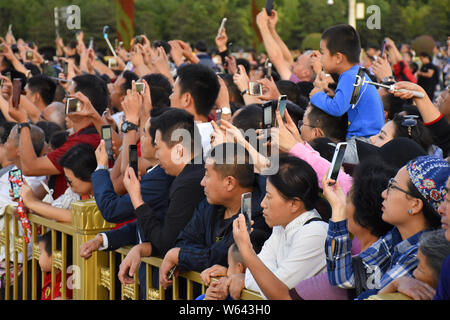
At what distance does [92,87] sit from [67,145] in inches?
29.6

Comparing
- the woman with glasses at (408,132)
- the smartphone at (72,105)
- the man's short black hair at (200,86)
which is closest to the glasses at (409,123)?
the woman with glasses at (408,132)

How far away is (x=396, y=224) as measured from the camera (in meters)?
2.44

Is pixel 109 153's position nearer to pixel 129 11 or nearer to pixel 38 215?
pixel 38 215

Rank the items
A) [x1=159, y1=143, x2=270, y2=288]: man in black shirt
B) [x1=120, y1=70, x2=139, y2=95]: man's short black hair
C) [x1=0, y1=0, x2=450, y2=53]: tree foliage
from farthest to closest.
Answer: [x1=0, y1=0, x2=450, y2=53]: tree foliage → [x1=120, y1=70, x2=139, y2=95]: man's short black hair → [x1=159, y1=143, x2=270, y2=288]: man in black shirt

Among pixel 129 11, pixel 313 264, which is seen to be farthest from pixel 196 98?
pixel 129 11

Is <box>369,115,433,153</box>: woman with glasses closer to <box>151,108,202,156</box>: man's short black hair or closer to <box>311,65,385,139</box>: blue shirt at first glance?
<box>311,65,385,139</box>: blue shirt

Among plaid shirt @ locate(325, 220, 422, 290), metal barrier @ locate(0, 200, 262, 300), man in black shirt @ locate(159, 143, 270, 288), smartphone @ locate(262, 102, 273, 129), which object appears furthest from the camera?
metal barrier @ locate(0, 200, 262, 300)

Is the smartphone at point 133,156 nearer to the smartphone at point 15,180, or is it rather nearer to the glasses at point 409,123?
the smartphone at point 15,180

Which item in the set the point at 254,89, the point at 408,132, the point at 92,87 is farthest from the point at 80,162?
the point at 408,132

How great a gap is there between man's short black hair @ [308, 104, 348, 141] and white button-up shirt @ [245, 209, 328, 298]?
1194 mm

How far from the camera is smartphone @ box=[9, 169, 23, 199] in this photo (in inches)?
161

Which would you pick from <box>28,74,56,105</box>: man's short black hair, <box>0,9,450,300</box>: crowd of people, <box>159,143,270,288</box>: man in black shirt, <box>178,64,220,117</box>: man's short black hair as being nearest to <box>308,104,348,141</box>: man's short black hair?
<box>0,9,450,300</box>: crowd of people
